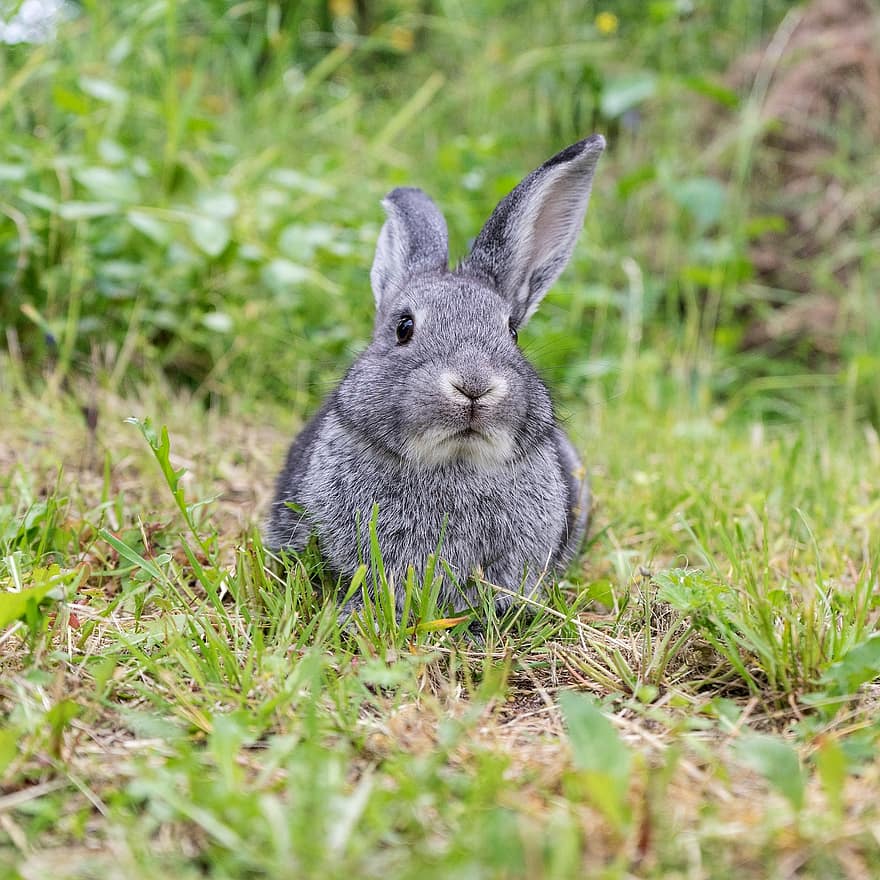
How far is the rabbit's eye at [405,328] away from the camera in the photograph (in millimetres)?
3771

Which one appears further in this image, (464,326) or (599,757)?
(464,326)

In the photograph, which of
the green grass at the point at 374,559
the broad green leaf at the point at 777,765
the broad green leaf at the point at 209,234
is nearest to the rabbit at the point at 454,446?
the green grass at the point at 374,559

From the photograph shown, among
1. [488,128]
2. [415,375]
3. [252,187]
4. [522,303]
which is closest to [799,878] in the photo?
[415,375]

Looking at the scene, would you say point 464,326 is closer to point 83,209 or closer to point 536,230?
point 536,230

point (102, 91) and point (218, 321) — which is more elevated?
point (102, 91)

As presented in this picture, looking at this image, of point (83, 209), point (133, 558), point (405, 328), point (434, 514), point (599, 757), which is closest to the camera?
point (599, 757)

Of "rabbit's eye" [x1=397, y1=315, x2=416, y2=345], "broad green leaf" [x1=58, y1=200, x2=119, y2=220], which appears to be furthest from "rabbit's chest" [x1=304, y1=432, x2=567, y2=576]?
"broad green leaf" [x1=58, y1=200, x2=119, y2=220]

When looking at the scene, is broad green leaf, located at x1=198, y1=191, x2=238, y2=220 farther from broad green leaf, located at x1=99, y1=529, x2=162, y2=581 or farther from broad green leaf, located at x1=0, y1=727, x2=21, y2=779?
broad green leaf, located at x1=0, y1=727, x2=21, y2=779

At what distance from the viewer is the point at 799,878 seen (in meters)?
2.03

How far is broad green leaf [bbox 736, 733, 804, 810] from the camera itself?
2137mm

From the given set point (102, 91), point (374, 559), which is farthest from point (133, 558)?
point (102, 91)

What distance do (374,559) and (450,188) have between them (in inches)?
194

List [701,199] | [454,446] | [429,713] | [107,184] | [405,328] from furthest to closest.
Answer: [701,199], [107,184], [405,328], [454,446], [429,713]

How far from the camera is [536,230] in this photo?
166 inches
